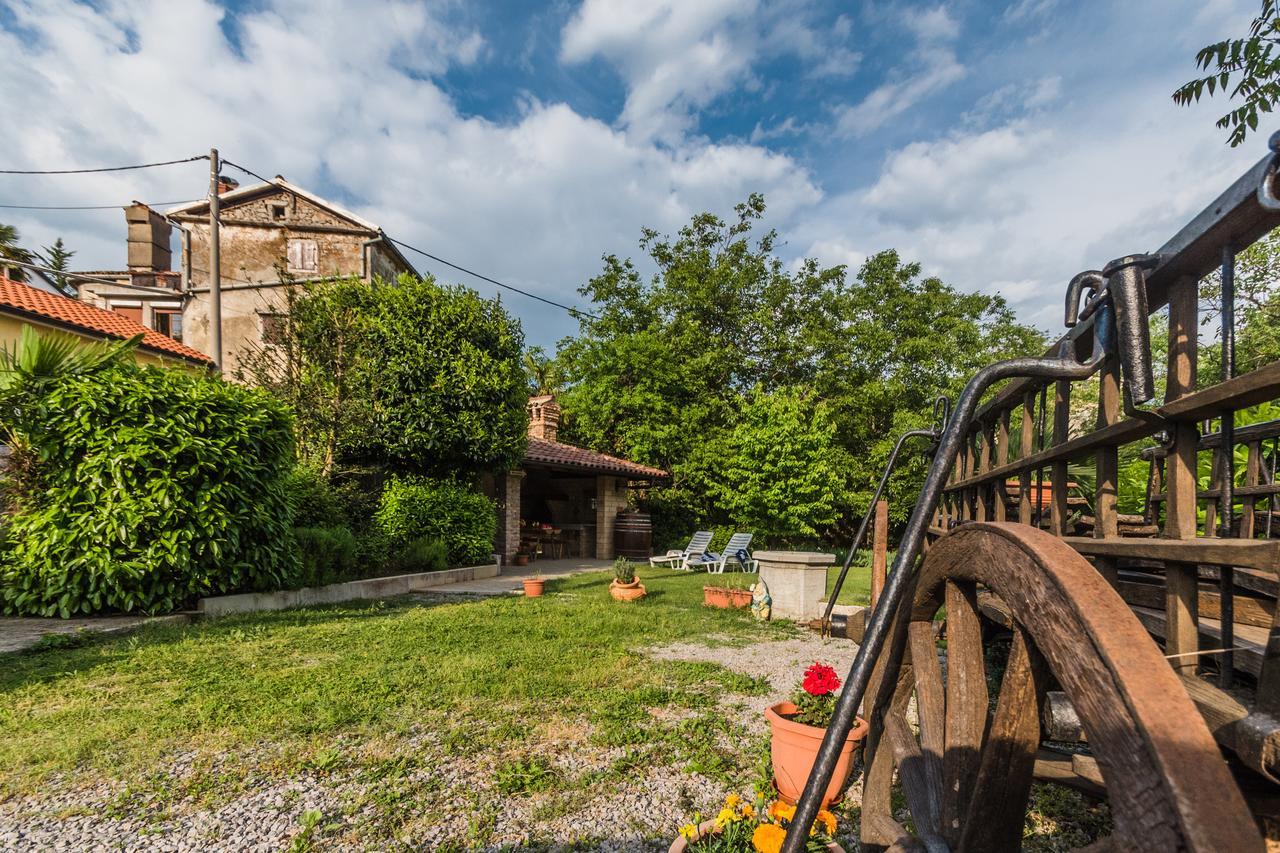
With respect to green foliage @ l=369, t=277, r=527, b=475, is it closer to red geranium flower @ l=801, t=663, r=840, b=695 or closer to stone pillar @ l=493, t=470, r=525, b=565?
stone pillar @ l=493, t=470, r=525, b=565

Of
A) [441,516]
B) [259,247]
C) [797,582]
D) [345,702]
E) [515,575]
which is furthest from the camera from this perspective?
[259,247]

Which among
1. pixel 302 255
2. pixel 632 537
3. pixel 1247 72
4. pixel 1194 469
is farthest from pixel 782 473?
pixel 302 255

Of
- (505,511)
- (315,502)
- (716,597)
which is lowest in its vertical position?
(716,597)

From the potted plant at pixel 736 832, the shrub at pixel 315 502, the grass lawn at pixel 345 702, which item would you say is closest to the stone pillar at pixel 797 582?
the grass lawn at pixel 345 702

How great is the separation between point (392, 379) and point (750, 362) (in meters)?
12.4

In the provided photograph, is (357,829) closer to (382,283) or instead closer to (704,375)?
(382,283)

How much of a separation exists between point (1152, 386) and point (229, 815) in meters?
3.53

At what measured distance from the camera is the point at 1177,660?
3.61 ft

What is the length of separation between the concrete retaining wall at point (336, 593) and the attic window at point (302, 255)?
11.7 metres

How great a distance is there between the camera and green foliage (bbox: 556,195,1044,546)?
639 inches

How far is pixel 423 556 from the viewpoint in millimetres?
9375

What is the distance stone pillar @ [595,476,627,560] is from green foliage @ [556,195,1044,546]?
2263 millimetres

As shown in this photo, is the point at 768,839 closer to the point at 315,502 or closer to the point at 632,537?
the point at 315,502

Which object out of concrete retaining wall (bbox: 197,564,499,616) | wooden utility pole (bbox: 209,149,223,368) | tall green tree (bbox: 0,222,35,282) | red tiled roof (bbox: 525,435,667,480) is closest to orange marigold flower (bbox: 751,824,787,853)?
concrete retaining wall (bbox: 197,564,499,616)
